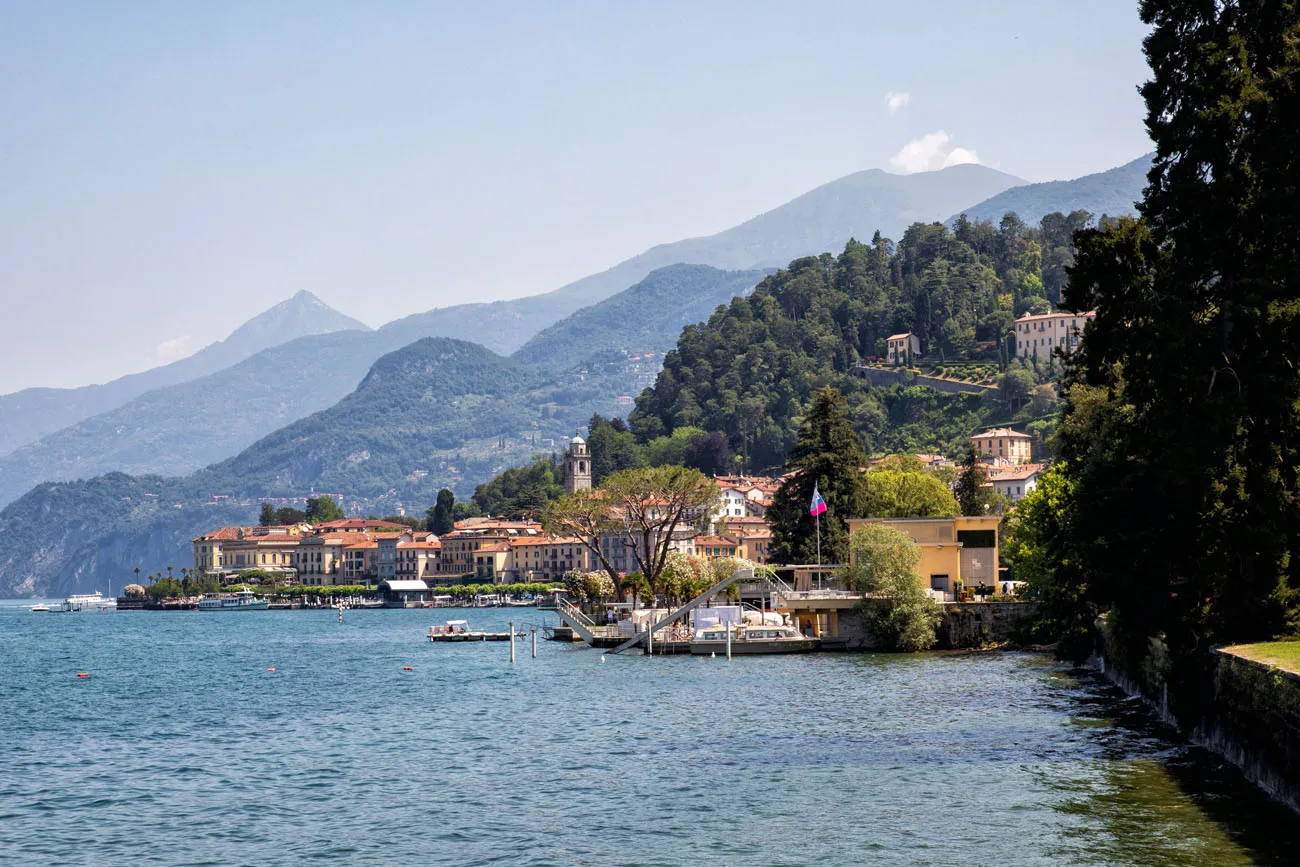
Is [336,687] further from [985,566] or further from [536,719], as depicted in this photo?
[985,566]

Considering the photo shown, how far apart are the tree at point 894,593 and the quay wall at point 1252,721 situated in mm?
35750

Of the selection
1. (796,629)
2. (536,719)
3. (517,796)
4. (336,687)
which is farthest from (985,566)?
(517,796)

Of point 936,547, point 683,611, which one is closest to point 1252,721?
point 936,547

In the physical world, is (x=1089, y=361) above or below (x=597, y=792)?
above

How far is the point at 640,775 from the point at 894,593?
41.9m

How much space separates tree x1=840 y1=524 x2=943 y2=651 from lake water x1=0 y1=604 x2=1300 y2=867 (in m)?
7.75

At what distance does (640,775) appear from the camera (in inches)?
1480

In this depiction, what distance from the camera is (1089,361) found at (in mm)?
38562

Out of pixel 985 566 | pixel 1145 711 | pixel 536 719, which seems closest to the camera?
pixel 1145 711

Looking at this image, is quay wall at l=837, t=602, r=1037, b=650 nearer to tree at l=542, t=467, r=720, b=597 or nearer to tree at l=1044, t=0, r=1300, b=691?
tree at l=542, t=467, r=720, b=597

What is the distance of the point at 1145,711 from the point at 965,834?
63.6 ft

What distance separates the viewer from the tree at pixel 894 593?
3014 inches

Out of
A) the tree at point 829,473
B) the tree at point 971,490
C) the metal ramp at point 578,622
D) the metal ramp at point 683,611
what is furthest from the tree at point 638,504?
the tree at point 971,490

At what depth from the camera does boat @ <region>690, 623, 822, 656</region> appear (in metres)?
78.9
